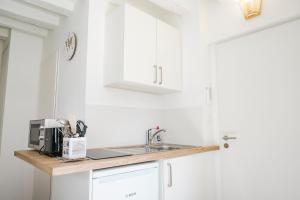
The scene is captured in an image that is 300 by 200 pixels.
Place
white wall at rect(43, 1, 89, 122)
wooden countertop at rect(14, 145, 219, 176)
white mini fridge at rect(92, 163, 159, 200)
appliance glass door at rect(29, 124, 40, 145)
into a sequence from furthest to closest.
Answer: white wall at rect(43, 1, 89, 122) → appliance glass door at rect(29, 124, 40, 145) → white mini fridge at rect(92, 163, 159, 200) → wooden countertop at rect(14, 145, 219, 176)

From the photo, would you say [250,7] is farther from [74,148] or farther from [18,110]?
[18,110]

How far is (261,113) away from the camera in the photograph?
1.82 meters

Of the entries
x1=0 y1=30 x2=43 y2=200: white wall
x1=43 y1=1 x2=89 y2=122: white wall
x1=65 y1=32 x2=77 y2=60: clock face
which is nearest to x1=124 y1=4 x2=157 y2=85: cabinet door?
x1=43 y1=1 x2=89 y2=122: white wall

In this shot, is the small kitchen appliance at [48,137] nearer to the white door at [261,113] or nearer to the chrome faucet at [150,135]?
the chrome faucet at [150,135]

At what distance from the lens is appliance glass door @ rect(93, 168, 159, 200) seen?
3.92ft

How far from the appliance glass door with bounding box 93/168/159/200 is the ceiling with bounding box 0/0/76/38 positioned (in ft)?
6.05

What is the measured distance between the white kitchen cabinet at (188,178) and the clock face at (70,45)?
4.71 ft

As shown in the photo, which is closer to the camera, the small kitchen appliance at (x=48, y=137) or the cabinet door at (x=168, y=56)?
the small kitchen appliance at (x=48, y=137)

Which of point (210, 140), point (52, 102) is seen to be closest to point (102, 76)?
point (52, 102)

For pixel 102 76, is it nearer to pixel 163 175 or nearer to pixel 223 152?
pixel 163 175

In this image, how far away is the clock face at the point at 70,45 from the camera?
2.06 m

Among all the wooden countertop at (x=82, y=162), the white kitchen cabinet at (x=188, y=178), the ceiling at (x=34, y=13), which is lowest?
the white kitchen cabinet at (x=188, y=178)

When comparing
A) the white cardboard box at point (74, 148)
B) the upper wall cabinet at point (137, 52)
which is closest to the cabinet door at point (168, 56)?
the upper wall cabinet at point (137, 52)

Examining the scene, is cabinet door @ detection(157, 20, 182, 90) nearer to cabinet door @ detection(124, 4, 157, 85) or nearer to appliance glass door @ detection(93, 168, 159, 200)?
cabinet door @ detection(124, 4, 157, 85)
